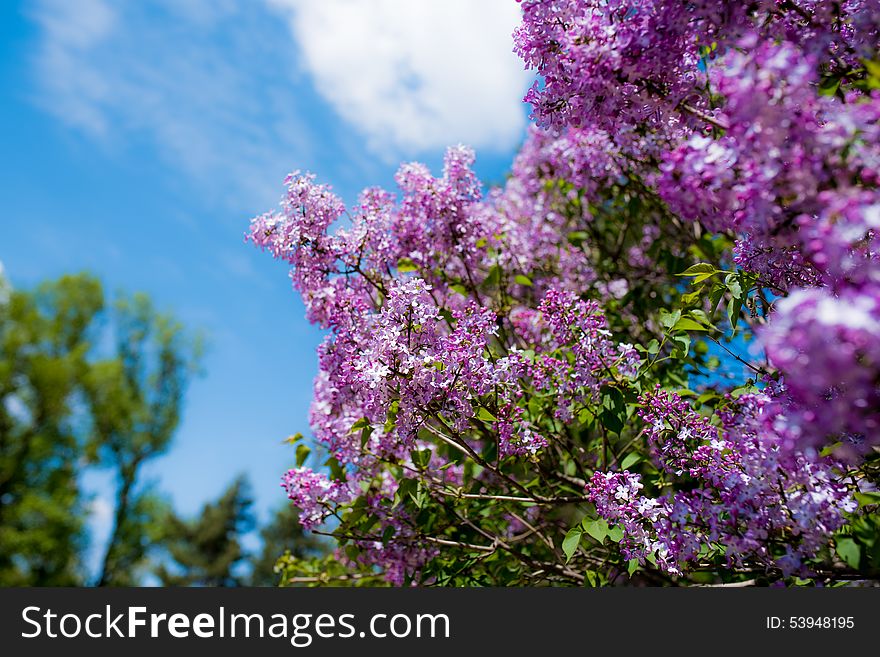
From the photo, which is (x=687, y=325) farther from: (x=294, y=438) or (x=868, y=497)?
(x=294, y=438)

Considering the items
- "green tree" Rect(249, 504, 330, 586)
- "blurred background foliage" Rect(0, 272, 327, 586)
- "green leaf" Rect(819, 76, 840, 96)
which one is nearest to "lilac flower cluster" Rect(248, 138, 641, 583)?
"green leaf" Rect(819, 76, 840, 96)

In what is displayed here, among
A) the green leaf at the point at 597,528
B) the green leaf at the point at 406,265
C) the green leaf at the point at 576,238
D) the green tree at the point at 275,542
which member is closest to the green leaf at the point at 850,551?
Answer: the green leaf at the point at 597,528

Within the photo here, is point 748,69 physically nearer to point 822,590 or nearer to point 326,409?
point 822,590

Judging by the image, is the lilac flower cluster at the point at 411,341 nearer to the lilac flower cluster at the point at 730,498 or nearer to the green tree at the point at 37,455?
the lilac flower cluster at the point at 730,498

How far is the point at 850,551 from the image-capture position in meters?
3.06

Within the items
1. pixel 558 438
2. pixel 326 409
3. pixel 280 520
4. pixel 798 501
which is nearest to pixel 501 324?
pixel 558 438

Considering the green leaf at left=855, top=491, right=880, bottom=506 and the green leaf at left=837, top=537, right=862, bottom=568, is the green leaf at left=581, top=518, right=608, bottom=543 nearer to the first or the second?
the green leaf at left=837, top=537, right=862, bottom=568

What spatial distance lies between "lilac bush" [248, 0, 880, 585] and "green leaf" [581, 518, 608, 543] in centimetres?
2

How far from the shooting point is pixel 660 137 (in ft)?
20.6

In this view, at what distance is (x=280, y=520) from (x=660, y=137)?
41997 millimetres

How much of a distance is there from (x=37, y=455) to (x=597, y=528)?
88.7 ft

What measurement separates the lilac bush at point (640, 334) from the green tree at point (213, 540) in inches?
1573

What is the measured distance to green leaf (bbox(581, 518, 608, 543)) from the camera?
12.3 ft

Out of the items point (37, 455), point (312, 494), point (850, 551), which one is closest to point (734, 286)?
point (850, 551)
